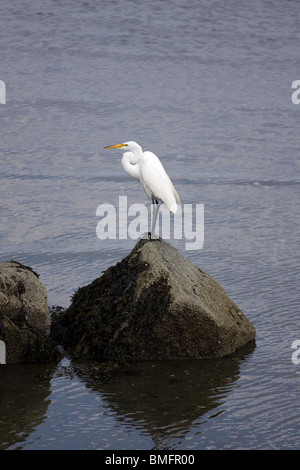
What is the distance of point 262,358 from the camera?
20.7 feet

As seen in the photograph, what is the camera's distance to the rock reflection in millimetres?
5348

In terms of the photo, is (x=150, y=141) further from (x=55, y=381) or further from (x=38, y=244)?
(x=55, y=381)

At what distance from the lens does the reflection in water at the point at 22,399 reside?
5227 mm

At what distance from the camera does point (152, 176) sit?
22.4ft

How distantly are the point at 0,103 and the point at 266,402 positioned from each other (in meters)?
9.94

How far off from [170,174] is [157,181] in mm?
4437

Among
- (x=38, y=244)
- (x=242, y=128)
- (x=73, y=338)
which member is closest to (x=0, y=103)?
(x=242, y=128)
